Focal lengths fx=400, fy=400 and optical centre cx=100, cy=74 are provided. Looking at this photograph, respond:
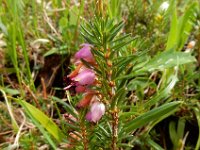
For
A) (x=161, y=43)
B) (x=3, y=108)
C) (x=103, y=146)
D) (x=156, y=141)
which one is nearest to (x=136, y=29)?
(x=161, y=43)

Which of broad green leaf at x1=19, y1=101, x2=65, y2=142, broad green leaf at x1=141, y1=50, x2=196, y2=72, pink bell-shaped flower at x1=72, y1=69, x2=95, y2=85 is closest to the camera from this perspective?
pink bell-shaped flower at x1=72, y1=69, x2=95, y2=85

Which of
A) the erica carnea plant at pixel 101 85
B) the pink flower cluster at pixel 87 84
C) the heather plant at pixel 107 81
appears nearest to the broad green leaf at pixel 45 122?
the heather plant at pixel 107 81

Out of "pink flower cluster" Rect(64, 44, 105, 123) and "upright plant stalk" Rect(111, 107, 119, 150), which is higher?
"pink flower cluster" Rect(64, 44, 105, 123)

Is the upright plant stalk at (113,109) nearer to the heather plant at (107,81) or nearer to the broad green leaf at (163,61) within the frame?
the heather plant at (107,81)

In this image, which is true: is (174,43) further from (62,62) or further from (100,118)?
(100,118)

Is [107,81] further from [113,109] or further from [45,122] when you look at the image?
[45,122]

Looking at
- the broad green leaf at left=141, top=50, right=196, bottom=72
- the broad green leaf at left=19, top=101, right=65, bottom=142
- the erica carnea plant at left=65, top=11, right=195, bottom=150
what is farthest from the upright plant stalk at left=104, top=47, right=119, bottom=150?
the broad green leaf at left=141, top=50, right=196, bottom=72

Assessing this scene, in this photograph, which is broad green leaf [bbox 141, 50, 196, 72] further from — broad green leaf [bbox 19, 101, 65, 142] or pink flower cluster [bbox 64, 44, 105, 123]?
pink flower cluster [bbox 64, 44, 105, 123]

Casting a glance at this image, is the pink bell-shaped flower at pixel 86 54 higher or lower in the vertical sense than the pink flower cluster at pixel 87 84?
higher
